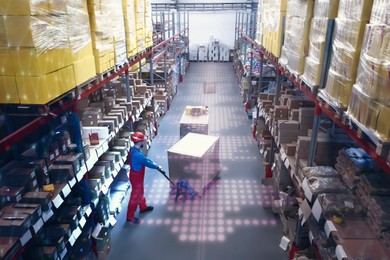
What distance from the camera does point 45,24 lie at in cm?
261

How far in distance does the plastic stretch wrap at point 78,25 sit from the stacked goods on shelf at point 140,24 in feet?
8.71

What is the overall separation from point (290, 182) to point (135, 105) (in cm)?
339

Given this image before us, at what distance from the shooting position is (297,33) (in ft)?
12.9

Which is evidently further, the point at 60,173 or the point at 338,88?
the point at 60,173

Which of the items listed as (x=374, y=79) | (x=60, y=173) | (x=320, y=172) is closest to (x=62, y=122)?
(x=60, y=173)

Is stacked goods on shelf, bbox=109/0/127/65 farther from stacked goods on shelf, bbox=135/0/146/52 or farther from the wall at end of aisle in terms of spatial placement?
the wall at end of aisle

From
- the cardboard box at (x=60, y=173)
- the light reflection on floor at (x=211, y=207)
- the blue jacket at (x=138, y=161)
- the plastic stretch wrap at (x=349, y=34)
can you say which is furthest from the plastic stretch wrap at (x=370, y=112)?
the blue jacket at (x=138, y=161)

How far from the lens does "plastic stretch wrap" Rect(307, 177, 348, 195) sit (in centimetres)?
300

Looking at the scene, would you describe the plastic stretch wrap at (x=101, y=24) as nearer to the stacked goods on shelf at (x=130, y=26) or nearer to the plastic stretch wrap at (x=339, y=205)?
the stacked goods on shelf at (x=130, y=26)

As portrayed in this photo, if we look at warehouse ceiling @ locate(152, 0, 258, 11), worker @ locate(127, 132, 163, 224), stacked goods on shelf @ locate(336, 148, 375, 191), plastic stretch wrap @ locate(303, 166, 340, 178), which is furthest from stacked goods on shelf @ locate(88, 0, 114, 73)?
warehouse ceiling @ locate(152, 0, 258, 11)

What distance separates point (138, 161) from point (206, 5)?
18676 millimetres

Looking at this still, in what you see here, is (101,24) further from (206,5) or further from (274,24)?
(206,5)

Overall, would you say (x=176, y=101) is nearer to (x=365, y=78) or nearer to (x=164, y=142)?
(x=164, y=142)

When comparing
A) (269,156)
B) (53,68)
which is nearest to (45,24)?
(53,68)
